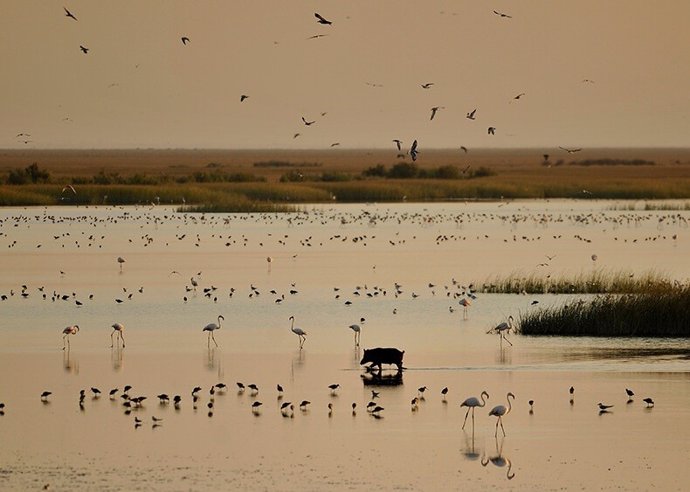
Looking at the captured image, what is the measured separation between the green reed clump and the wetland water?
2.24 feet

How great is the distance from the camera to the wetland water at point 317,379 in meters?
16.6

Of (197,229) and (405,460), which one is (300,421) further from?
(197,229)

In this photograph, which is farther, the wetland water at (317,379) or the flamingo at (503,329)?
the flamingo at (503,329)

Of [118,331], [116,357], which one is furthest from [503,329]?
[118,331]

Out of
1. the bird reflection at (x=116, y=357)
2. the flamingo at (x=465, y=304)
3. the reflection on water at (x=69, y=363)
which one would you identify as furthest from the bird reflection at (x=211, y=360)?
the flamingo at (x=465, y=304)

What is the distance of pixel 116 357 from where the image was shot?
24.8 m

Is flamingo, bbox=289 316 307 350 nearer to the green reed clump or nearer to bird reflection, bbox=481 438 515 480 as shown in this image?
the green reed clump

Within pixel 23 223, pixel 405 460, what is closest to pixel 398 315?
pixel 405 460

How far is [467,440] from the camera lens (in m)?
18.2

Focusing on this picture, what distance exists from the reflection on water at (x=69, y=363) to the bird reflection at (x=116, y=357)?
55cm

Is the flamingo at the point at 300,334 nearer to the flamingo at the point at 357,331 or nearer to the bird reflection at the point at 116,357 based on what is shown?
the flamingo at the point at 357,331

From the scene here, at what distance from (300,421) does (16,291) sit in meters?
18.2

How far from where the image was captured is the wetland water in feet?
54.6

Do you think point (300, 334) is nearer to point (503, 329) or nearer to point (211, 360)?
point (211, 360)
